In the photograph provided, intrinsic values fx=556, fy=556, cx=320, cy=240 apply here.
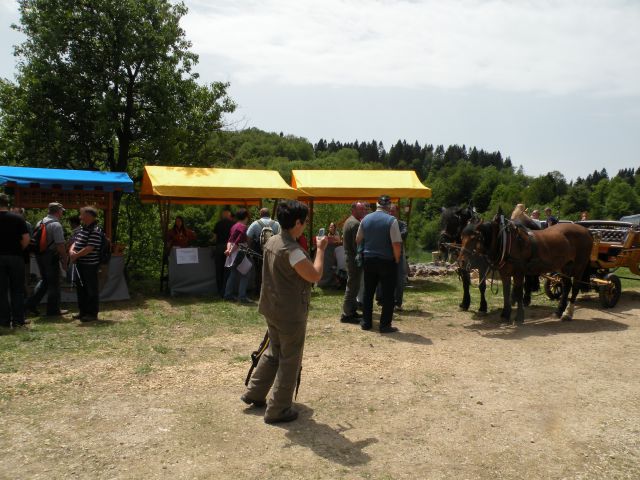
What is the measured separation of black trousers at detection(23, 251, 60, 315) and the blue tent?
2.02 meters

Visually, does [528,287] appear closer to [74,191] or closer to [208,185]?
[208,185]

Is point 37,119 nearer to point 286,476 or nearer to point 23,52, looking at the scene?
point 23,52

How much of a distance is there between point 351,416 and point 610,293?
7113 mm

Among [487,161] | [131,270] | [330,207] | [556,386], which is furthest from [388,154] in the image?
[556,386]

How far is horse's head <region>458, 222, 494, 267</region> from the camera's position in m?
8.42

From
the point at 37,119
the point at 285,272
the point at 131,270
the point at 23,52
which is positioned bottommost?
the point at 131,270

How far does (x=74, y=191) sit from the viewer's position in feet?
36.0

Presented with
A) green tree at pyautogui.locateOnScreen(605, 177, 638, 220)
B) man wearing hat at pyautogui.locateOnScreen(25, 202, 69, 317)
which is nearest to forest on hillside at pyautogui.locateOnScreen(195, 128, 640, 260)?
green tree at pyautogui.locateOnScreen(605, 177, 638, 220)

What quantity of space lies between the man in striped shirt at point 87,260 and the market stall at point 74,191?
5.78 feet

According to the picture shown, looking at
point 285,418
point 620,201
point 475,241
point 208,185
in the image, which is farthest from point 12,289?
point 620,201

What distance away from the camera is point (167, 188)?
1108cm

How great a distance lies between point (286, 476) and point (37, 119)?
1317 centimetres

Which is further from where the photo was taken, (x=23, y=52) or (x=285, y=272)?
(x=23, y=52)

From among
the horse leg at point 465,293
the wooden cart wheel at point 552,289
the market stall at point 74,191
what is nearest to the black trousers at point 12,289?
the market stall at point 74,191
